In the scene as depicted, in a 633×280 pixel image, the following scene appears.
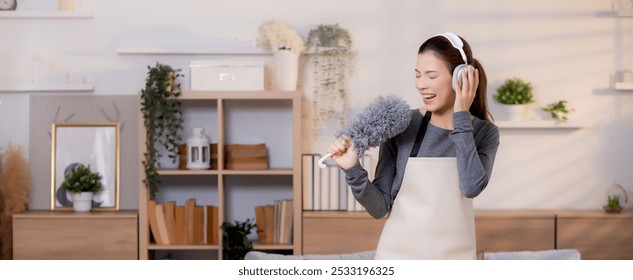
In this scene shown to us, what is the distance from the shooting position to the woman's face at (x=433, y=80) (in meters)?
1.85

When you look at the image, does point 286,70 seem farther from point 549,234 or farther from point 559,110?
point 549,234

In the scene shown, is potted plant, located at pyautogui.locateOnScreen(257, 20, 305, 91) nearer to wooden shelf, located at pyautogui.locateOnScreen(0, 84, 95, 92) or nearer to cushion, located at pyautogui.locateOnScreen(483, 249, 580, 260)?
wooden shelf, located at pyautogui.locateOnScreen(0, 84, 95, 92)

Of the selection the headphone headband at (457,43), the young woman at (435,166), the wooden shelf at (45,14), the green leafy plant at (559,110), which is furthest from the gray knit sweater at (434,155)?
the wooden shelf at (45,14)

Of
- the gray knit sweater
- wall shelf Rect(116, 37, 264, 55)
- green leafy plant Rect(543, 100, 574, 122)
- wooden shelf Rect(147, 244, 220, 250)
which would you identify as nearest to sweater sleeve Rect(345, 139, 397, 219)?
the gray knit sweater

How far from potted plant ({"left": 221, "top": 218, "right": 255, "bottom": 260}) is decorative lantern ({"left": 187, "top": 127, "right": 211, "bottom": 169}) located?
0.30 metres

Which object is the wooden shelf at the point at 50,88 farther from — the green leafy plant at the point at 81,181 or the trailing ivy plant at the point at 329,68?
the trailing ivy plant at the point at 329,68

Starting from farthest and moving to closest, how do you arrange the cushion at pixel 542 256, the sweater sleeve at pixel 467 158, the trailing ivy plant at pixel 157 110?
the trailing ivy plant at pixel 157 110
the cushion at pixel 542 256
the sweater sleeve at pixel 467 158

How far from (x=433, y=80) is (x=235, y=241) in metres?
2.35

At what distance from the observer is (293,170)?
407 centimetres

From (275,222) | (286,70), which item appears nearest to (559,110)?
(286,70)

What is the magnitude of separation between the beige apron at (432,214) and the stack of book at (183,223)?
7.72 ft

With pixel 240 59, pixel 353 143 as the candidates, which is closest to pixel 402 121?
pixel 353 143

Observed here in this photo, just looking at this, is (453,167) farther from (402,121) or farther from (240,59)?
(240,59)

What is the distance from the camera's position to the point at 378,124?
184cm
